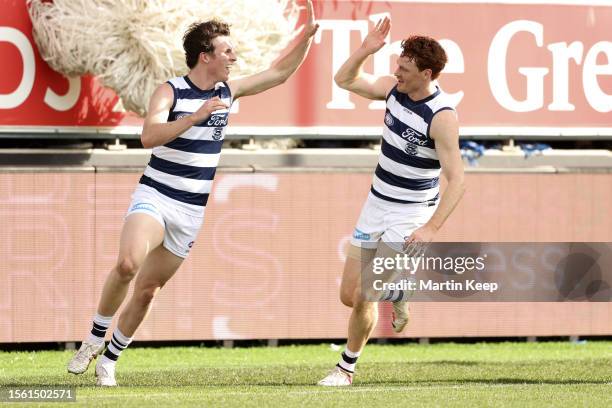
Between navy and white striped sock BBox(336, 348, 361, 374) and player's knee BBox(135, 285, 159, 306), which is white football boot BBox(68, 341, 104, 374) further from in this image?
navy and white striped sock BBox(336, 348, 361, 374)

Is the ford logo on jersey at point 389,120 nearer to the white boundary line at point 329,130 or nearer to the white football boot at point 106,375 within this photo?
the white football boot at point 106,375

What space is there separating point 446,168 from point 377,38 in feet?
3.61

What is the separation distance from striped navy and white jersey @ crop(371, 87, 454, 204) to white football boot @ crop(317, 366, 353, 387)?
49.0 inches

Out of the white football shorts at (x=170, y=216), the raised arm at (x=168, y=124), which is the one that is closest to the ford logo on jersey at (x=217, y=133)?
the raised arm at (x=168, y=124)

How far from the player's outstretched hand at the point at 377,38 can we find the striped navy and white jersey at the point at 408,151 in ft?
1.03

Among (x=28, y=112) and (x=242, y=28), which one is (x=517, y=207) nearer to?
(x=242, y=28)

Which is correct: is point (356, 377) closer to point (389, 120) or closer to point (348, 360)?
point (348, 360)

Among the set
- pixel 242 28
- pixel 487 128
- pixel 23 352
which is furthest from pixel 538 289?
pixel 23 352

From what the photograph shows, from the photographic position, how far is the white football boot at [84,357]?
8.95m

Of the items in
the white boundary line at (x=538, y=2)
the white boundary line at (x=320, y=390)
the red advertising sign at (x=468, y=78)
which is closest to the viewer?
the white boundary line at (x=320, y=390)

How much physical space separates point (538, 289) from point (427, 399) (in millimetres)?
6105

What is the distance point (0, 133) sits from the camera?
13195 millimetres

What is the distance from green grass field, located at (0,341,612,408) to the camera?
812cm

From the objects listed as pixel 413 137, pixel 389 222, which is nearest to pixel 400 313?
pixel 389 222
